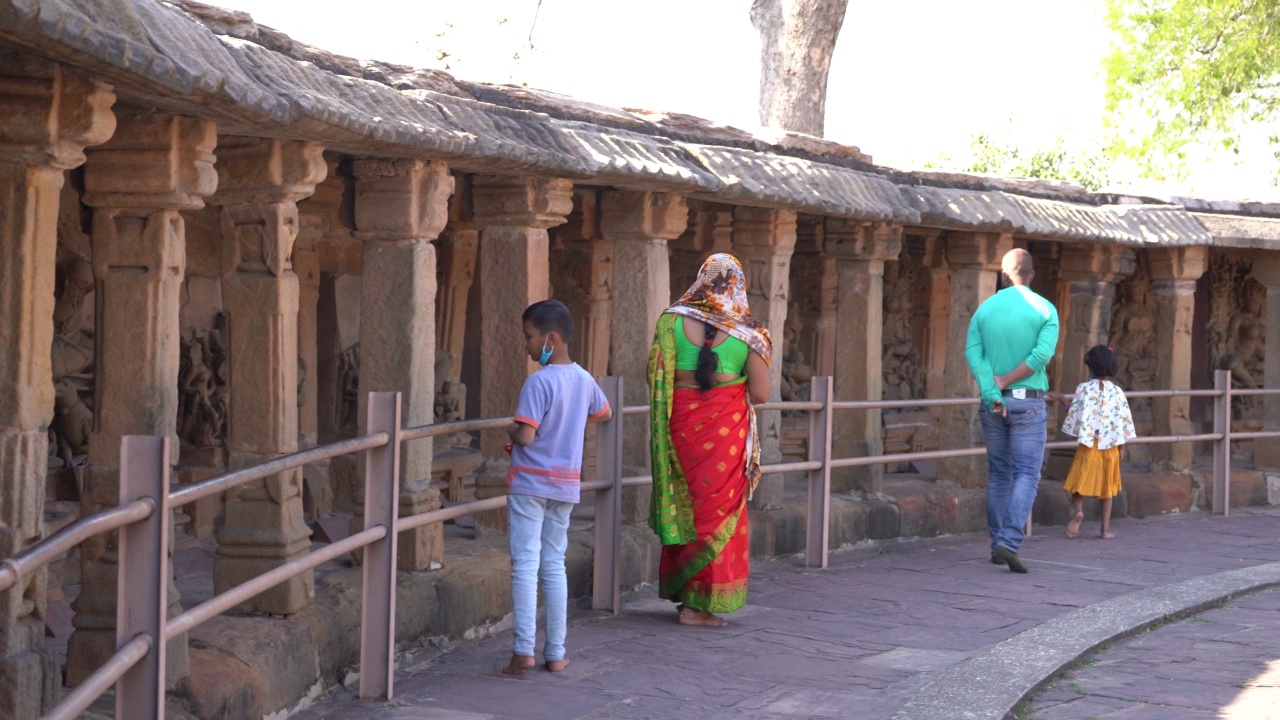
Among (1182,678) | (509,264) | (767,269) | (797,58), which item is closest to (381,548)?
(509,264)

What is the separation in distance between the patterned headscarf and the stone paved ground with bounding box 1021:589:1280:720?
5.58 ft

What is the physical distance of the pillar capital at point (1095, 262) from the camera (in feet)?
36.4

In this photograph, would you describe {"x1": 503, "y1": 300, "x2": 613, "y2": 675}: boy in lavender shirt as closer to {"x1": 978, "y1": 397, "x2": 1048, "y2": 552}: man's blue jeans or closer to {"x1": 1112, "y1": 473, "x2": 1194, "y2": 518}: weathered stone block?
{"x1": 978, "y1": 397, "x2": 1048, "y2": 552}: man's blue jeans

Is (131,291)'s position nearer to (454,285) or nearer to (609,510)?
(609,510)

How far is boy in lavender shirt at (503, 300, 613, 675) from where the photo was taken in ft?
17.2

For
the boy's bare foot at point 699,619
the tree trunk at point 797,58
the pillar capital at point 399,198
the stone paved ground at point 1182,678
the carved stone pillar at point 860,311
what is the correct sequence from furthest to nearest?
the tree trunk at point 797,58 < the carved stone pillar at point 860,311 < the boy's bare foot at point 699,619 < the pillar capital at point 399,198 < the stone paved ground at point 1182,678

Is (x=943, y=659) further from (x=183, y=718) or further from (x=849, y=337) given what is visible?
(x=849, y=337)

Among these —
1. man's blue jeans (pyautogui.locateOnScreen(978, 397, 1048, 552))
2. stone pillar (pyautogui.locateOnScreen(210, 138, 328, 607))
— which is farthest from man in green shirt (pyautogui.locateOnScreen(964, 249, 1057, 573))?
stone pillar (pyautogui.locateOnScreen(210, 138, 328, 607))

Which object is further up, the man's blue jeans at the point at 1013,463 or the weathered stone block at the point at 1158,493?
the man's blue jeans at the point at 1013,463

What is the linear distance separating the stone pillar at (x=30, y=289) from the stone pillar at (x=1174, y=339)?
30.0 ft

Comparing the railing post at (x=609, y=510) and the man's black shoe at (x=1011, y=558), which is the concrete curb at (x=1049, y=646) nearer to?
the man's black shoe at (x=1011, y=558)

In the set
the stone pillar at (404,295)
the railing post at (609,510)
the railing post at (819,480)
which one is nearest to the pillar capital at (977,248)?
the railing post at (819,480)

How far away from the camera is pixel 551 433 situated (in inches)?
208

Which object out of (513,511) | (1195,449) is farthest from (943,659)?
(1195,449)
